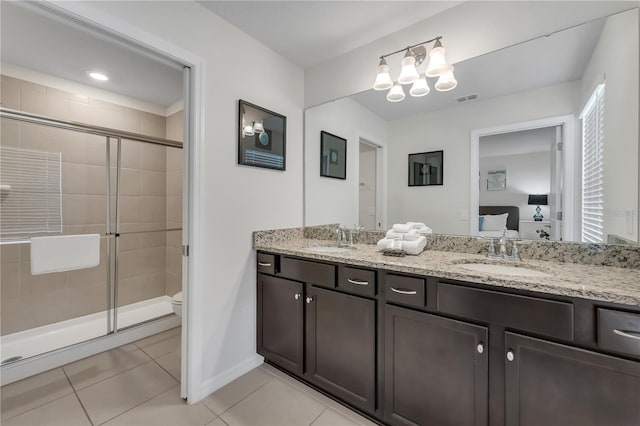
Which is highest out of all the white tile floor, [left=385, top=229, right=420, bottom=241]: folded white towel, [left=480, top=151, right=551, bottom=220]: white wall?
[left=480, top=151, right=551, bottom=220]: white wall

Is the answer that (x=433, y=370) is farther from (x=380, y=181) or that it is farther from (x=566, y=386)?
(x=380, y=181)

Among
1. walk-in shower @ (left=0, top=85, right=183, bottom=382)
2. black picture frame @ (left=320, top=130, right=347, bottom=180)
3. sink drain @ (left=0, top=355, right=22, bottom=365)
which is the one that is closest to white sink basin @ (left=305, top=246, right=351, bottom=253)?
black picture frame @ (left=320, top=130, right=347, bottom=180)

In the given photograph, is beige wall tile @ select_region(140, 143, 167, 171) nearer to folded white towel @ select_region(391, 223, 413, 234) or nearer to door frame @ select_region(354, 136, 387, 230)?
door frame @ select_region(354, 136, 387, 230)

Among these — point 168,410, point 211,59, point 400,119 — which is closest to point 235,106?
point 211,59

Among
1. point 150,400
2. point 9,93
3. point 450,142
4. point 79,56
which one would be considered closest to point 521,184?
point 450,142

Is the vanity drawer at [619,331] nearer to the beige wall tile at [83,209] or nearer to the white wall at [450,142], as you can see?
the white wall at [450,142]

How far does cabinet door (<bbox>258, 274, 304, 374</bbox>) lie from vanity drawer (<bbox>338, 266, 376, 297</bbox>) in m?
0.34

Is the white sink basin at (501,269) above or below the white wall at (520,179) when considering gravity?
below

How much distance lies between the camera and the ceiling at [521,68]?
4.50 feet

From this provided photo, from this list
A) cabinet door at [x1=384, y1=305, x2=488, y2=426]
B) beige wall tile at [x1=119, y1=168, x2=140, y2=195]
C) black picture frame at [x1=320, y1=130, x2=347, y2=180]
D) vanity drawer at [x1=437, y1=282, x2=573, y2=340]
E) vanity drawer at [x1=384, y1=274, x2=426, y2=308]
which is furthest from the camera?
beige wall tile at [x1=119, y1=168, x2=140, y2=195]

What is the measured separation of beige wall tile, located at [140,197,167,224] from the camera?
3.08 m

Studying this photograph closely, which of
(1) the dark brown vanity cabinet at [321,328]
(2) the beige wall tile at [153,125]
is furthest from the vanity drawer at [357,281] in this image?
(2) the beige wall tile at [153,125]

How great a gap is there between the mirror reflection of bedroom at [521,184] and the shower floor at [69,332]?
3.02 meters

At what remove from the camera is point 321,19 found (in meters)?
1.76
